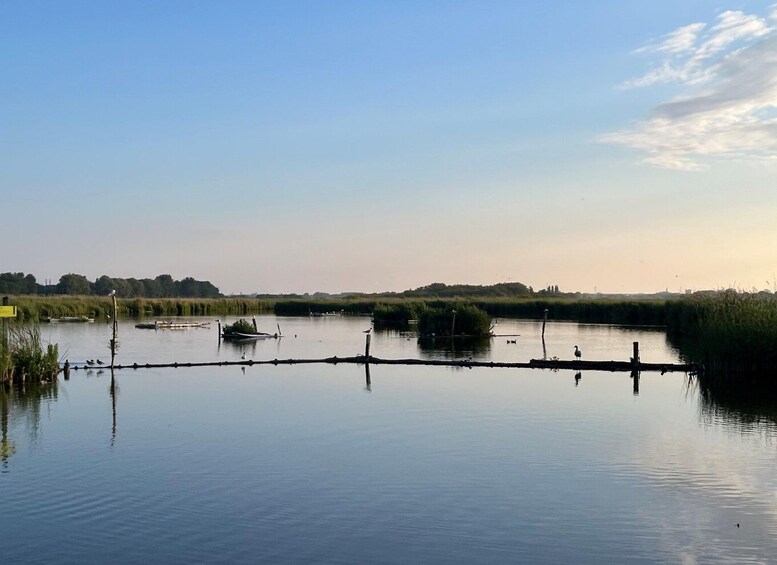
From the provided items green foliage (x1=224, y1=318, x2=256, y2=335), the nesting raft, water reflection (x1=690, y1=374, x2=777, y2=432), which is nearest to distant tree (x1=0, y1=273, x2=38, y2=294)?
green foliage (x1=224, y1=318, x2=256, y2=335)

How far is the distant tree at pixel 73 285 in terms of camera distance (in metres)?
140

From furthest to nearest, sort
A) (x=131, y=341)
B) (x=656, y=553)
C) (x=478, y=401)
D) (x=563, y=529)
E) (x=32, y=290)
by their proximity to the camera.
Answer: (x=32, y=290)
(x=131, y=341)
(x=478, y=401)
(x=563, y=529)
(x=656, y=553)

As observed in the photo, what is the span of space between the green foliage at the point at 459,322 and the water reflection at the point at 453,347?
85cm

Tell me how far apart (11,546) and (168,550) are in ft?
5.80

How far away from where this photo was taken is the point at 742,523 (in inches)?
408

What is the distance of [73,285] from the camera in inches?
5512

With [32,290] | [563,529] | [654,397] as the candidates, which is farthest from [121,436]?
[32,290]

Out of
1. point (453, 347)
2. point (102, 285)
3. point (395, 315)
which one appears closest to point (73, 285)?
point (102, 285)

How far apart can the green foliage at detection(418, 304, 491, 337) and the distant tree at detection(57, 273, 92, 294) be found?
4138 inches

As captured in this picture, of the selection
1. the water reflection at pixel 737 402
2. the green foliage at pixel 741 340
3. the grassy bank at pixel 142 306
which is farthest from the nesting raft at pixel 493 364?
the grassy bank at pixel 142 306

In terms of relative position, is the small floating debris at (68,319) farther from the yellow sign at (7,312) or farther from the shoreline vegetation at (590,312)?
the yellow sign at (7,312)

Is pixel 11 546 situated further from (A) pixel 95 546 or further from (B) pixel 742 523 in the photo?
(B) pixel 742 523

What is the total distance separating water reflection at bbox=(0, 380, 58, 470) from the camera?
50.3ft

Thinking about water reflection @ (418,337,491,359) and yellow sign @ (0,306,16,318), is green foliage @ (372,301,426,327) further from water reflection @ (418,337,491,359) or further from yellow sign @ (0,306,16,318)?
yellow sign @ (0,306,16,318)
